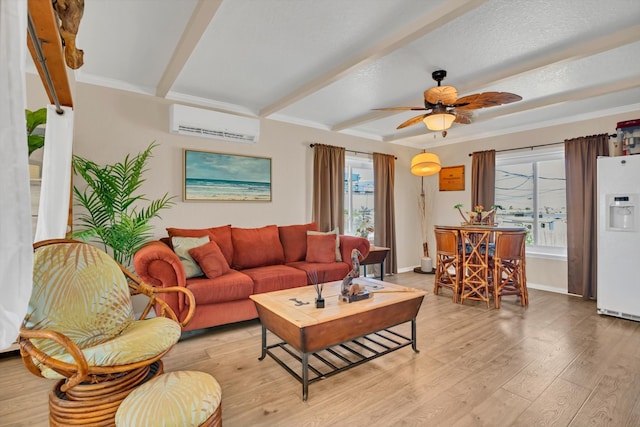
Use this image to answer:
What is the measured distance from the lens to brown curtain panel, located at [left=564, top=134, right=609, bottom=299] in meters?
4.09

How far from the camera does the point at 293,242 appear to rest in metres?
4.13

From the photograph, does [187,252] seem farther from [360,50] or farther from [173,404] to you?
[360,50]

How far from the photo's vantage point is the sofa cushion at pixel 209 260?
3.04 meters

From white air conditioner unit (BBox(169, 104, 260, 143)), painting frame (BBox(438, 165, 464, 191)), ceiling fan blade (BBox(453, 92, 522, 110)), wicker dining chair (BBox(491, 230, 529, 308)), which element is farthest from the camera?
painting frame (BBox(438, 165, 464, 191))

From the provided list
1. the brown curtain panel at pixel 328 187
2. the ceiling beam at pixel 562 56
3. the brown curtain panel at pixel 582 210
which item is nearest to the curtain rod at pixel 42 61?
the brown curtain panel at pixel 328 187

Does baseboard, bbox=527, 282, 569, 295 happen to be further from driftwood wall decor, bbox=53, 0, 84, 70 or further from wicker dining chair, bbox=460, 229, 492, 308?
driftwood wall decor, bbox=53, 0, 84, 70

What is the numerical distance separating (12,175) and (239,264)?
3.01 metres

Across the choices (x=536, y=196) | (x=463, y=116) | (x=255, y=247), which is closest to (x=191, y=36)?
(x=255, y=247)

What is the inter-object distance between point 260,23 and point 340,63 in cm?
83

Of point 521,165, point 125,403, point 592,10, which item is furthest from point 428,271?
point 125,403

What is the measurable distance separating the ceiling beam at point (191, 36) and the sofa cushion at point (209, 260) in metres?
1.59

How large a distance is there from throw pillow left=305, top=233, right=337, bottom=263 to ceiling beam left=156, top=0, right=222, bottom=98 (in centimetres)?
231

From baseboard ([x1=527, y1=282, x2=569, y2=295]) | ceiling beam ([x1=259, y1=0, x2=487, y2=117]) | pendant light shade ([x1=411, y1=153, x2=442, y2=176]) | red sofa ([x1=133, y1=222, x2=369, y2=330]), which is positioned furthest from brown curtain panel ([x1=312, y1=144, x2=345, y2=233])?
baseboard ([x1=527, y1=282, x2=569, y2=295])

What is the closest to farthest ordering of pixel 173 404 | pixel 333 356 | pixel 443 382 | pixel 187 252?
pixel 173 404
pixel 443 382
pixel 333 356
pixel 187 252
